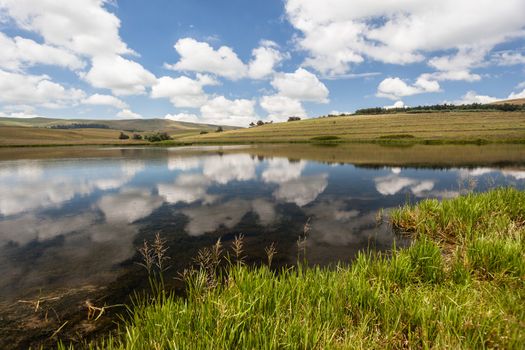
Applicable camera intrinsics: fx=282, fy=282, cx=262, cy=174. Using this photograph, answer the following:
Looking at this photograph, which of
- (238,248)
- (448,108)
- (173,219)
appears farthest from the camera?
(448,108)

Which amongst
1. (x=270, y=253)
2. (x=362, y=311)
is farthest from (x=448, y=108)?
(x=362, y=311)

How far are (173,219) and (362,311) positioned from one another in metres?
11.9

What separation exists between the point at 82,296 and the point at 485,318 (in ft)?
30.1

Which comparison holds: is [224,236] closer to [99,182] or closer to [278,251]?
[278,251]

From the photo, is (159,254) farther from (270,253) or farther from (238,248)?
(270,253)

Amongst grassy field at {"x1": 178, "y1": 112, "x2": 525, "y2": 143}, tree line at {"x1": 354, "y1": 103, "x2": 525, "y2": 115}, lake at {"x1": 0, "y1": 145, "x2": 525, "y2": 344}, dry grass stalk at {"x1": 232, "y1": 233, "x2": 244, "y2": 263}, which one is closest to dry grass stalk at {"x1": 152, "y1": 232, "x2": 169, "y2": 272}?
lake at {"x1": 0, "y1": 145, "x2": 525, "y2": 344}

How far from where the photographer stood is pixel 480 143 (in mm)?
68625

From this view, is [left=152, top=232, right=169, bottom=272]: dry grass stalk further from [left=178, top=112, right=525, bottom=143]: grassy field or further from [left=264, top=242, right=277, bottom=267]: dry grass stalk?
[left=178, top=112, right=525, bottom=143]: grassy field

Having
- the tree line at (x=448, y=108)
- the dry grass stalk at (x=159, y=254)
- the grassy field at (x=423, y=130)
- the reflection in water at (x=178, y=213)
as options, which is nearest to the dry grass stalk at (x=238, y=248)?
the reflection in water at (x=178, y=213)

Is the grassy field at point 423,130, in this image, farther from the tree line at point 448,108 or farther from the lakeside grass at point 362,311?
the lakeside grass at point 362,311

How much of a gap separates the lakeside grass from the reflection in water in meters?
3.61

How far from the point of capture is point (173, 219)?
15195 millimetres

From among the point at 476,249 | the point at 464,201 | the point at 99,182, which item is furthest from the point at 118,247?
the point at 99,182

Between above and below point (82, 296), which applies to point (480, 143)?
above
